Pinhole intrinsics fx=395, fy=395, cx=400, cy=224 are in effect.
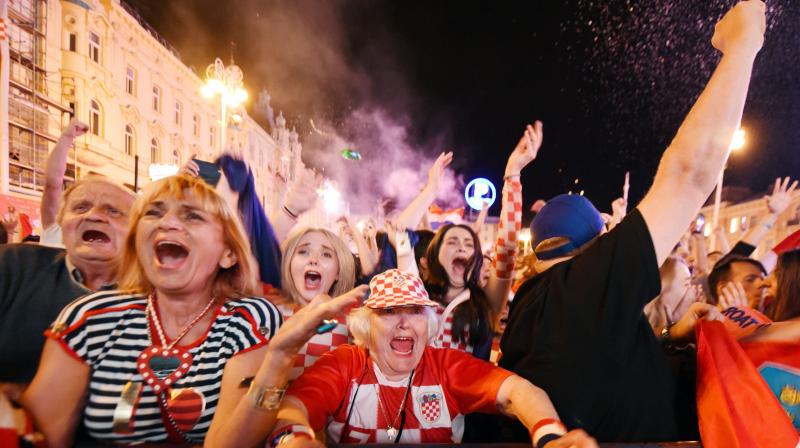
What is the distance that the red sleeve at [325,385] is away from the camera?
1.83 meters

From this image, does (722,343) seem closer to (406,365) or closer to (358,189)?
(406,365)

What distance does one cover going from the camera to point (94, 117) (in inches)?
701

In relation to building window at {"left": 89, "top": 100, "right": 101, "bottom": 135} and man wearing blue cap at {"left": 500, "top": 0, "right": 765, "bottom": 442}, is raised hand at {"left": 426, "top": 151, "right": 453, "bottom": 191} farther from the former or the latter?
building window at {"left": 89, "top": 100, "right": 101, "bottom": 135}

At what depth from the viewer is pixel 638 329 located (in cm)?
169

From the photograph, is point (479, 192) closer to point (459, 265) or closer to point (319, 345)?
point (459, 265)

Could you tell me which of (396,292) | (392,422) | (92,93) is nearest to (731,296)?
(396,292)

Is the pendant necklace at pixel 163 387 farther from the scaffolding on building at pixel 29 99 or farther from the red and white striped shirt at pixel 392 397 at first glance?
the scaffolding on building at pixel 29 99

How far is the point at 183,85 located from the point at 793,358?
28.3 m

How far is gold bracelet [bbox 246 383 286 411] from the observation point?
1500mm

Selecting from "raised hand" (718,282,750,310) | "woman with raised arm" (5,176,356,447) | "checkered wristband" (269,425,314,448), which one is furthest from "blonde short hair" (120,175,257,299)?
"raised hand" (718,282,750,310)

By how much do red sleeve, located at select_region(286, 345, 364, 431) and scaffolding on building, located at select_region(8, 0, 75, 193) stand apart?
18.4 metres

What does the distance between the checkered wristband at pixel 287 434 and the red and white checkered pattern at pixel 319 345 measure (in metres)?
1.16

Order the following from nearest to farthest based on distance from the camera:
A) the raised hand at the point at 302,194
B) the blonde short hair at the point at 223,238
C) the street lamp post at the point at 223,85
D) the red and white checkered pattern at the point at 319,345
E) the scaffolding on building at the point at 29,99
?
the blonde short hair at the point at 223,238, the red and white checkered pattern at the point at 319,345, the raised hand at the point at 302,194, the street lamp post at the point at 223,85, the scaffolding on building at the point at 29,99

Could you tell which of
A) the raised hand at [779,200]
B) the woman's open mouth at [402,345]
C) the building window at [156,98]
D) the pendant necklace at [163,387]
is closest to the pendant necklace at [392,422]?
the woman's open mouth at [402,345]
